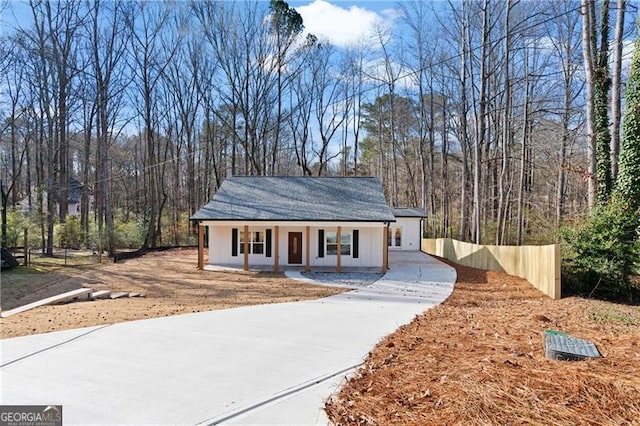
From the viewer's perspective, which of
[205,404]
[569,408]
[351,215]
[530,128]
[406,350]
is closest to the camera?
[569,408]

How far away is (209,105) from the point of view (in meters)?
29.9

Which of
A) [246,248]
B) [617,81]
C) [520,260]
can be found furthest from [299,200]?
[617,81]

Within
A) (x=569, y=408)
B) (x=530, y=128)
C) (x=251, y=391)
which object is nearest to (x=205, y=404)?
(x=251, y=391)

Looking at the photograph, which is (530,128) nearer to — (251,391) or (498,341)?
(498,341)

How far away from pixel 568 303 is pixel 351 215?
832 centimetres

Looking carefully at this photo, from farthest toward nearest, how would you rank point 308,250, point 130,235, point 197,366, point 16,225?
point 130,235 → point 16,225 → point 308,250 → point 197,366

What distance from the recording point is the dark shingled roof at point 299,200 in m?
Answer: 15.8

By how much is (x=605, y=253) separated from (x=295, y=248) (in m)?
10.7

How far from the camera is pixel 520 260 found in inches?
524

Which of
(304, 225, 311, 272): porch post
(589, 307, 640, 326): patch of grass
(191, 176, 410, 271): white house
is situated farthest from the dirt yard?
(589, 307, 640, 326): patch of grass

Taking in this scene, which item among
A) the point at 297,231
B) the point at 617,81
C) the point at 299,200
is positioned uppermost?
the point at 617,81

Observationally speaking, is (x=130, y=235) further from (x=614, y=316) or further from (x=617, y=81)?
(x=617, y=81)

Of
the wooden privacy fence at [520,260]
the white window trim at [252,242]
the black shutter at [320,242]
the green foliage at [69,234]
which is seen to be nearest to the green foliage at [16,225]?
the green foliage at [69,234]

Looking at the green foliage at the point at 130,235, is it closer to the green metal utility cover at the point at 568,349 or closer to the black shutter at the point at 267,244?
the black shutter at the point at 267,244
